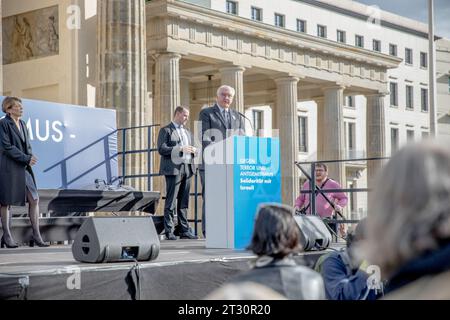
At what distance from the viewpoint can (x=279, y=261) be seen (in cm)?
316

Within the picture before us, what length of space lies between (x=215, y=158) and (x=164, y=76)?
2339 centimetres

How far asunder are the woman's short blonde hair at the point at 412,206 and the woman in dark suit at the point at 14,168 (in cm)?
920

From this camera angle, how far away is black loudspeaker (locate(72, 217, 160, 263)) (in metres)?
8.12

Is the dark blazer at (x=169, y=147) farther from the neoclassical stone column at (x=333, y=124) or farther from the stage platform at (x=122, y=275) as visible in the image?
the neoclassical stone column at (x=333, y=124)

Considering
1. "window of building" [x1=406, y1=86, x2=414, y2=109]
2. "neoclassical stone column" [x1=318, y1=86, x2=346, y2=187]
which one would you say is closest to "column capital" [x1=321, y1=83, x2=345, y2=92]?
"neoclassical stone column" [x1=318, y1=86, x2=346, y2=187]

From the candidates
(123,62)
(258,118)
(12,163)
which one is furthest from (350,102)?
(12,163)

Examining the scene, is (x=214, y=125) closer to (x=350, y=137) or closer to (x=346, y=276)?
(x=346, y=276)

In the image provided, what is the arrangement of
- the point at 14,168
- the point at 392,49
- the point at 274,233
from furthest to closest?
the point at 392,49 → the point at 14,168 → the point at 274,233

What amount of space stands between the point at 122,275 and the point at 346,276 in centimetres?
254

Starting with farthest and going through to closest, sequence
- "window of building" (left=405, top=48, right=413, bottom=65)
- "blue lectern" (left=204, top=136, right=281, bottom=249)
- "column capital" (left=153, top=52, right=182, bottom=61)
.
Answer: "window of building" (left=405, top=48, right=413, bottom=65)
"column capital" (left=153, top=52, right=182, bottom=61)
"blue lectern" (left=204, top=136, right=281, bottom=249)

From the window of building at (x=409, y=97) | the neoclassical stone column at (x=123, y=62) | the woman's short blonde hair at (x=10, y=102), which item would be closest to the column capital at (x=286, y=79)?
the neoclassical stone column at (x=123, y=62)

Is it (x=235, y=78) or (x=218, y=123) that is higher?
(x=235, y=78)

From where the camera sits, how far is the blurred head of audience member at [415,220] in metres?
2.12

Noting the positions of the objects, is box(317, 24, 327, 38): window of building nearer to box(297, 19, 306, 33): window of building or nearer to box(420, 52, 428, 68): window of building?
box(297, 19, 306, 33): window of building
